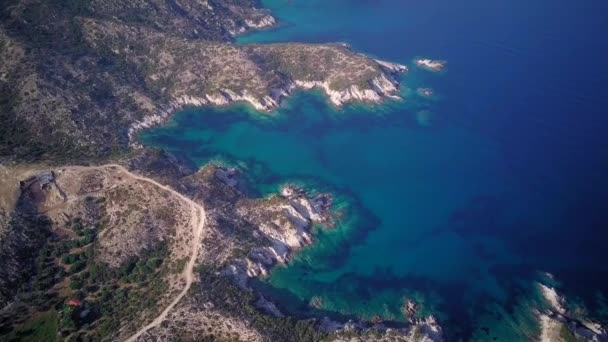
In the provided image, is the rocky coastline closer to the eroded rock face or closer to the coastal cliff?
the coastal cliff

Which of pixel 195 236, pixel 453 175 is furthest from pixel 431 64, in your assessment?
pixel 195 236

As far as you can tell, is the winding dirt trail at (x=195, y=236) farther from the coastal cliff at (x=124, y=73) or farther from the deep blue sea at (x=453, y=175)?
the coastal cliff at (x=124, y=73)

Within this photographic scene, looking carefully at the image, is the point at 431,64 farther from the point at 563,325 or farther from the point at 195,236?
the point at 195,236

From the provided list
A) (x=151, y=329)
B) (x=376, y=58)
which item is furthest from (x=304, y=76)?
(x=151, y=329)

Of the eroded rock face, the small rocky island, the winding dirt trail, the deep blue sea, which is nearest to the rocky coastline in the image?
the deep blue sea

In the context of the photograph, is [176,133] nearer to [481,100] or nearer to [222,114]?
[222,114]
